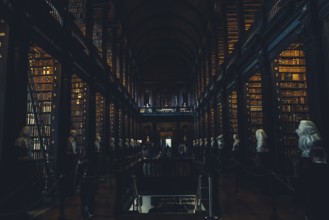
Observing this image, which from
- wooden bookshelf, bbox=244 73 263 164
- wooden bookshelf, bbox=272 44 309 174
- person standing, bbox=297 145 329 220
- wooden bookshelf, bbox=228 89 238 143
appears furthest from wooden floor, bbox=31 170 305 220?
A: wooden bookshelf, bbox=228 89 238 143

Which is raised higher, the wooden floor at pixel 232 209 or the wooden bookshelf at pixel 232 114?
the wooden bookshelf at pixel 232 114

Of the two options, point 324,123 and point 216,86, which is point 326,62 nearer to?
point 324,123

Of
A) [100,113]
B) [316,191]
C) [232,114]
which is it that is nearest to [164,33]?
[100,113]

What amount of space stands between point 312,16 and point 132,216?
4.41 m

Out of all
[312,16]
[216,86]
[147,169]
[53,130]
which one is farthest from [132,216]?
[216,86]

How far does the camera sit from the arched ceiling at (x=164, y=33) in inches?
706

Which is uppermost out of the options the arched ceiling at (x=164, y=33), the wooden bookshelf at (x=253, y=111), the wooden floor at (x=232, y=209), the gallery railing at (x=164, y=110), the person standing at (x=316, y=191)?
the arched ceiling at (x=164, y=33)

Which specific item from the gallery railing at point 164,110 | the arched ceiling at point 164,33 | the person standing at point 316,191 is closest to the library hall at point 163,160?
the person standing at point 316,191

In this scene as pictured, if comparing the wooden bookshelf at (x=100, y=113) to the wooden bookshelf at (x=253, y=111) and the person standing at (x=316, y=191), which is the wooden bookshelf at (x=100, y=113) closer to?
the wooden bookshelf at (x=253, y=111)

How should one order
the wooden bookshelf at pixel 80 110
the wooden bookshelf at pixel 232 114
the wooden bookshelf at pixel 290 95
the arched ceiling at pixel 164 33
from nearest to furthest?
the wooden bookshelf at pixel 290 95 → the wooden bookshelf at pixel 80 110 → the wooden bookshelf at pixel 232 114 → the arched ceiling at pixel 164 33

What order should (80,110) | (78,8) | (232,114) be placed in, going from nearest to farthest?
(80,110), (78,8), (232,114)

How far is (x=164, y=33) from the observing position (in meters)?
24.2

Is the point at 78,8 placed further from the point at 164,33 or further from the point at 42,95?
the point at 164,33

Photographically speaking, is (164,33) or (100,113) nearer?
(100,113)
